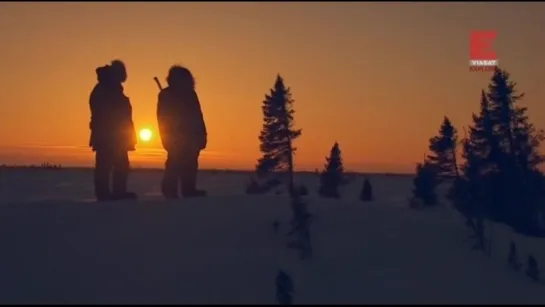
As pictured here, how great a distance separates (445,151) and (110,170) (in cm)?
1610

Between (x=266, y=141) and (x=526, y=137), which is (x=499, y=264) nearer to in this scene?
(x=526, y=137)

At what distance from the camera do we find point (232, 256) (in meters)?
15.9

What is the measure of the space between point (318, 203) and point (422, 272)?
4050mm

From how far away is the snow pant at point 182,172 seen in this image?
66.1ft

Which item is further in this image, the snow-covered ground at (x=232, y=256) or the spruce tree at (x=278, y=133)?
the spruce tree at (x=278, y=133)

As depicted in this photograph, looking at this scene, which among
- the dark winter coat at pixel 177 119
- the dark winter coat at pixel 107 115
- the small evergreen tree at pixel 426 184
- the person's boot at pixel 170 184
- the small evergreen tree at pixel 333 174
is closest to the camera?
the dark winter coat at pixel 107 115

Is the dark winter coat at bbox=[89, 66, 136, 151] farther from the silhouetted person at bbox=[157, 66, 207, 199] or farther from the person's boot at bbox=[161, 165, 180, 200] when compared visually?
the person's boot at bbox=[161, 165, 180, 200]

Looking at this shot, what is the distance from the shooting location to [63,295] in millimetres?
14242

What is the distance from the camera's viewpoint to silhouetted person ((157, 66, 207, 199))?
788 inches

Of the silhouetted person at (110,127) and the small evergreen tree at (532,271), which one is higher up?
the silhouetted person at (110,127)

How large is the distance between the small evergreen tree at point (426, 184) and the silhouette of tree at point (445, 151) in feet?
2.26

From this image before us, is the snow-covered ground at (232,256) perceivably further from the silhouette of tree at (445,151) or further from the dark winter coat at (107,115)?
the silhouette of tree at (445,151)

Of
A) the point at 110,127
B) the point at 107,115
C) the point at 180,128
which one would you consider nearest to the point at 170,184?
the point at 180,128

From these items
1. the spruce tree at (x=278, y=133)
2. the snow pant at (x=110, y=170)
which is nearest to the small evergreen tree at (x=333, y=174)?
the spruce tree at (x=278, y=133)
